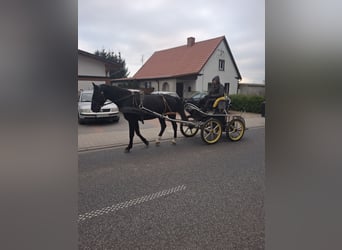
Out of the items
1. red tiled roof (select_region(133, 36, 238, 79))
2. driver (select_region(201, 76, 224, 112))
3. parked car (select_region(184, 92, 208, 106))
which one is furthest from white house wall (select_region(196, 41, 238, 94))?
driver (select_region(201, 76, 224, 112))

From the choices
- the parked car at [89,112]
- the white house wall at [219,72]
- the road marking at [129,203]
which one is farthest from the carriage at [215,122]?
the white house wall at [219,72]

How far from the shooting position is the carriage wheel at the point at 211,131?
245 inches

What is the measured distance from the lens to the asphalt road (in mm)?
2225

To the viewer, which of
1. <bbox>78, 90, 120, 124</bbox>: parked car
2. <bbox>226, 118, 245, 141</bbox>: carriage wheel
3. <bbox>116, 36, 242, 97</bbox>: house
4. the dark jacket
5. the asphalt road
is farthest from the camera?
<bbox>116, 36, 242, 97</bbox>: house

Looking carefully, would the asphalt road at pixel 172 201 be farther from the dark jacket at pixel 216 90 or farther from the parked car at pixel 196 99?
the parked car at pixel 196 99

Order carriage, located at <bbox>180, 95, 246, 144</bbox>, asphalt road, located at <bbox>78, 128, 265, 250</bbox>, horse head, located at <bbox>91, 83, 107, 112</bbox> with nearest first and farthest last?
asphalt road, located at <bbox>78, 128, 265, 250</bbox>, horse head, located at <bbox>91, 83, 107, 112</bbox>, carriage, located at <bbox>180, 95, 246, 144</bbox>

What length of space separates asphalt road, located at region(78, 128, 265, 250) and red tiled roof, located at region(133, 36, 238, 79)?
51.4 feet

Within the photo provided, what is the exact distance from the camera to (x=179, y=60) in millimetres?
22969

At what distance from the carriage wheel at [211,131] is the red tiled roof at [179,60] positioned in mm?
13507

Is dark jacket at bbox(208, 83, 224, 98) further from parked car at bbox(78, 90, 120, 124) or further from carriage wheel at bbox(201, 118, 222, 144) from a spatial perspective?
parked car at bbox(78, 90, 120, 124)

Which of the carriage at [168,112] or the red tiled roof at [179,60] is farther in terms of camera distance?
the red tiled roof at [179,60]

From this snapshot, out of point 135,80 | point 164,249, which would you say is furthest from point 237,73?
point 164,249
